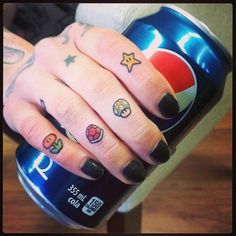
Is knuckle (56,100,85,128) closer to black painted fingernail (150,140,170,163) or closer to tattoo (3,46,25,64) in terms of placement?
black painted fingernail (150,140,170,163)

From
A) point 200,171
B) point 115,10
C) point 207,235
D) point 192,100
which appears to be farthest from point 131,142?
point 200,171

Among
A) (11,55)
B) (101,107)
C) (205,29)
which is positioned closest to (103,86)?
(101,107)

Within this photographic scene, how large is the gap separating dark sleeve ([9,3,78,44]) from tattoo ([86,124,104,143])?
333mm

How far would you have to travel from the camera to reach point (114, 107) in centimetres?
45

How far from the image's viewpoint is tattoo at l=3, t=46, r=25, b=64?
0.65 m

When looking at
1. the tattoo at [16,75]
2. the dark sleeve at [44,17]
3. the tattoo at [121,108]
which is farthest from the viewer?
the dark sleeve at [44,17]

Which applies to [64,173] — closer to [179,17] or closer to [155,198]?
[179,17]

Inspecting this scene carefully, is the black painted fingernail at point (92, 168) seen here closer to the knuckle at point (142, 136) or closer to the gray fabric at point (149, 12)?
the knuckle at point (142, 136)

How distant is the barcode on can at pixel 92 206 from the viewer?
503 millimetres

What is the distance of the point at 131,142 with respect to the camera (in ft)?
1.50

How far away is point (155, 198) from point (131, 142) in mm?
667

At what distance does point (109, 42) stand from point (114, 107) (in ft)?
0.25

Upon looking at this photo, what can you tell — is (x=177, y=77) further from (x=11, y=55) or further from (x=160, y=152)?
(x=11, y=55)

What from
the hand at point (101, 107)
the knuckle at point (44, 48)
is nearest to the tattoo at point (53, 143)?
the hand at point (101, 107)
